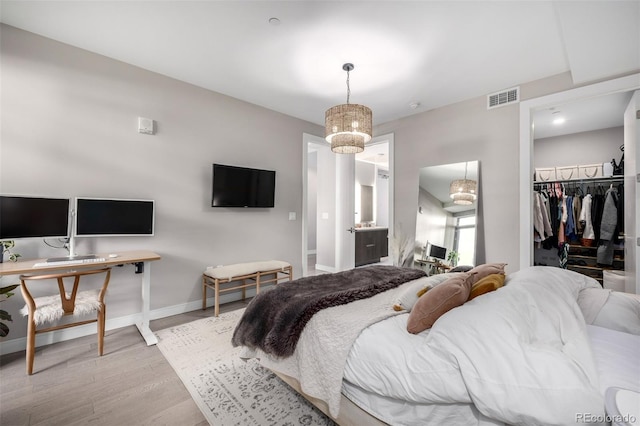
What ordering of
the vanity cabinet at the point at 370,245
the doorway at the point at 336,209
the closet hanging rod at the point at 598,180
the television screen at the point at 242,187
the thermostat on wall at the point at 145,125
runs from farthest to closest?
the vanity cabinet at the point at 370,245
the doorway at the point at 336,209
the closet hanging rod at the point at 598,180
the television screen at the point at 242,187
the thermostat on wall at the point at 145,125

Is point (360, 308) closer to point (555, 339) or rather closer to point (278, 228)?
point (555, 339)

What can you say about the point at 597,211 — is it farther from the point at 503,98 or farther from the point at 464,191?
the point at 503,98

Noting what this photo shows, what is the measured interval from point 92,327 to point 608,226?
244 inches

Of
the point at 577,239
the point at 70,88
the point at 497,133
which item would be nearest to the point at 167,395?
the point at 70,88

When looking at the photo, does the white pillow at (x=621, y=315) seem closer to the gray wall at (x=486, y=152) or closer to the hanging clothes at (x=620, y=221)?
the gray wall at (x=486, y=152)

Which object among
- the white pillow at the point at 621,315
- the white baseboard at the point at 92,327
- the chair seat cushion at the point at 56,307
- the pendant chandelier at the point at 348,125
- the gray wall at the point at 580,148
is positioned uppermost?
the gray wall at the point at 580,148

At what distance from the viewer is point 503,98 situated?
3.35 meters

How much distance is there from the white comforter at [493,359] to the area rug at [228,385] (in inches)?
13.5

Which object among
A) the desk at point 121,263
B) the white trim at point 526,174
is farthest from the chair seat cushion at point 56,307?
the white trim at point 526,174

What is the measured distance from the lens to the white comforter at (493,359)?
93cm

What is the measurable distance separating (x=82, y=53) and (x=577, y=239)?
648 centimetres

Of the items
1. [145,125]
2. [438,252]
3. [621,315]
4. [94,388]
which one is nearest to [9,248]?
[94,388]

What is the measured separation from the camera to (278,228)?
4234mm

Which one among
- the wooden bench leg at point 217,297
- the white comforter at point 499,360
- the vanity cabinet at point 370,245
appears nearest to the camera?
the white comforter at point 499,360
